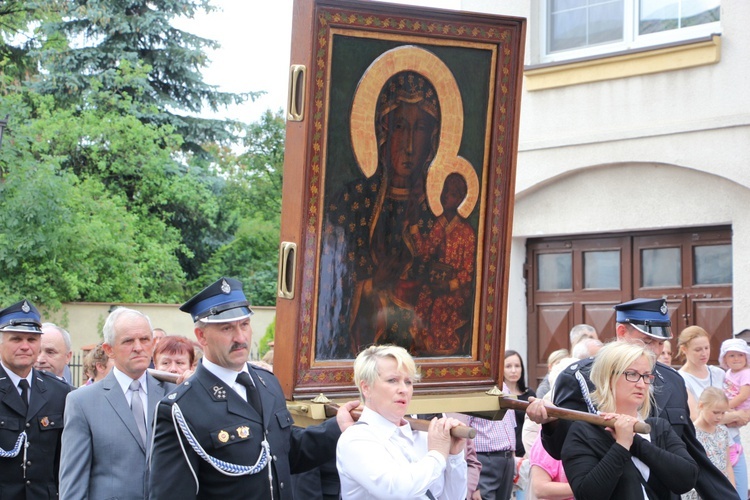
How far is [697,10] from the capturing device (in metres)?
12.2

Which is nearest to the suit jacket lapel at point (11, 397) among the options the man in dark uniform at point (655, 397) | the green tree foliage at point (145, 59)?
the man in dark uniform at point (655, 397)

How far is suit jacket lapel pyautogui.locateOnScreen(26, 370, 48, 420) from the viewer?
6629 millimetres

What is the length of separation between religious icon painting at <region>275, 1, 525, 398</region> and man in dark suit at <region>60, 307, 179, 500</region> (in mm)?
988

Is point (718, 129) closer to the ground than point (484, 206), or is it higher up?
higher up

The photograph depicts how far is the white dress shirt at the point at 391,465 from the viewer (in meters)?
4.11

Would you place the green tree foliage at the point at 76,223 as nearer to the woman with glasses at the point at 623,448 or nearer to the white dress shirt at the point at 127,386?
the white dress shirt at the point at 127,386

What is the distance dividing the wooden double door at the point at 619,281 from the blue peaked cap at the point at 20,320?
749cm

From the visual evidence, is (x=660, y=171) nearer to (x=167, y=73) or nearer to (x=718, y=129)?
(x=718, y=129)

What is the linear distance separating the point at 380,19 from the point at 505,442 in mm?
4526

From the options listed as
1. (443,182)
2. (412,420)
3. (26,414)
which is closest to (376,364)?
(412,420)

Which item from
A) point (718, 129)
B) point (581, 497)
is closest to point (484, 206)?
point (581, 497)

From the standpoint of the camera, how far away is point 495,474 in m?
8.73

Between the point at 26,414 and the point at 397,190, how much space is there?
8.92 ft

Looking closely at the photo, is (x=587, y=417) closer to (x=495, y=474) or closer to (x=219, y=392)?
(x=219, y=392)
